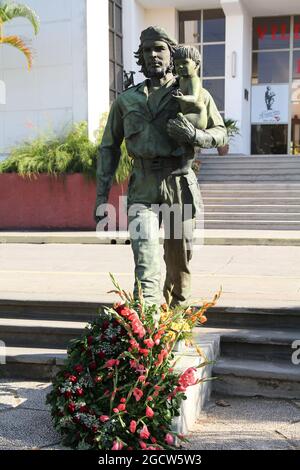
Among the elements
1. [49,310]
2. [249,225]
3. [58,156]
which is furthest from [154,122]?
[58,156]

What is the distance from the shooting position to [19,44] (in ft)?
45.6

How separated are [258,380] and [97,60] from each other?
39.7 feet

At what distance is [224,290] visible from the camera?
19.7 feet

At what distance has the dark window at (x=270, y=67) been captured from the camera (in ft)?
66.8

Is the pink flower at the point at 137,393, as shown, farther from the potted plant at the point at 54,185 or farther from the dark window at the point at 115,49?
the dark window at the point at 115,49

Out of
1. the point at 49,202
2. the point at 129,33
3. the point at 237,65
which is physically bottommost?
the point at 49,202

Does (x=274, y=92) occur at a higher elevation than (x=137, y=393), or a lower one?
higher

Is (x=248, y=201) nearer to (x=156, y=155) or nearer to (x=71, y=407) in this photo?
(x=156, y=155)

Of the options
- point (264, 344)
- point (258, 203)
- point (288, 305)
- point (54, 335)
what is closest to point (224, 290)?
point (288, 305)

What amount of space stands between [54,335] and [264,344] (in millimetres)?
1725

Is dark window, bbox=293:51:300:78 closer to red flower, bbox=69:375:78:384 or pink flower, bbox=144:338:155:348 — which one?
pink flower, bbox=144:338:155:348

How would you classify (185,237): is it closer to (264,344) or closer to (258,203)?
(264,344)

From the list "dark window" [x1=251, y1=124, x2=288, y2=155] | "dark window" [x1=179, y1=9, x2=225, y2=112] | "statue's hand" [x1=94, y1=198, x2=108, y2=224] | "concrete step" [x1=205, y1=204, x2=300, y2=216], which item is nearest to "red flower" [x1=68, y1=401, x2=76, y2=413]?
"statue's hand" [x1=94, y1=198, x2=108, y2=224]

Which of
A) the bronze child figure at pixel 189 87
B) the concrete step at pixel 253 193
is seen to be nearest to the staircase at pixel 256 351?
the bronze child figure at pixel 189 87
